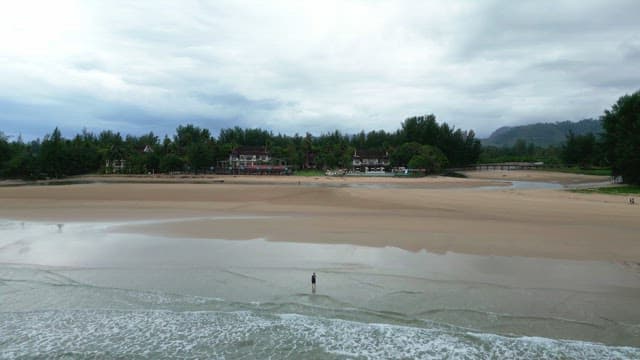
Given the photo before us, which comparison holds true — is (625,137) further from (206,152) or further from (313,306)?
(206,152)

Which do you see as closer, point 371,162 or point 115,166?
point 115,166

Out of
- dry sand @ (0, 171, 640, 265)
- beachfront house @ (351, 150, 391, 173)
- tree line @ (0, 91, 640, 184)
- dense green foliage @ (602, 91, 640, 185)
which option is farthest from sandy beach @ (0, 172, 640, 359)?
beachfront house @ (351, 150, 391, 173)

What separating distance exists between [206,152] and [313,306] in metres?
92.1

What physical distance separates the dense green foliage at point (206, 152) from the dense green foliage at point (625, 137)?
40005mm

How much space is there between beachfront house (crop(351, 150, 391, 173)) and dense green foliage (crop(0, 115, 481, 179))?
102 inches

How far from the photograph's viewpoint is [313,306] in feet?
27.7

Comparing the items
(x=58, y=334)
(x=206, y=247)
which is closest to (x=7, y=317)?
Answer: (x=58, y=334)

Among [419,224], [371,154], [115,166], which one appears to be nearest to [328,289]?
[419,224]

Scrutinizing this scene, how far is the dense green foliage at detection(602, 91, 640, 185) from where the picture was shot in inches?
1681

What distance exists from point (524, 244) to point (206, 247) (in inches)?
455

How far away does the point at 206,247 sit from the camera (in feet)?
45.6

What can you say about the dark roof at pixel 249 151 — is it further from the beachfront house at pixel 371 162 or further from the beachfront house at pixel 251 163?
the beachfront house at pixel 371 162

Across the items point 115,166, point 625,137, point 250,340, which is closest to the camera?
point 250,340

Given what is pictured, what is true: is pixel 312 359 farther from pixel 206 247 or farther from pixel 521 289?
pixel 206 247
